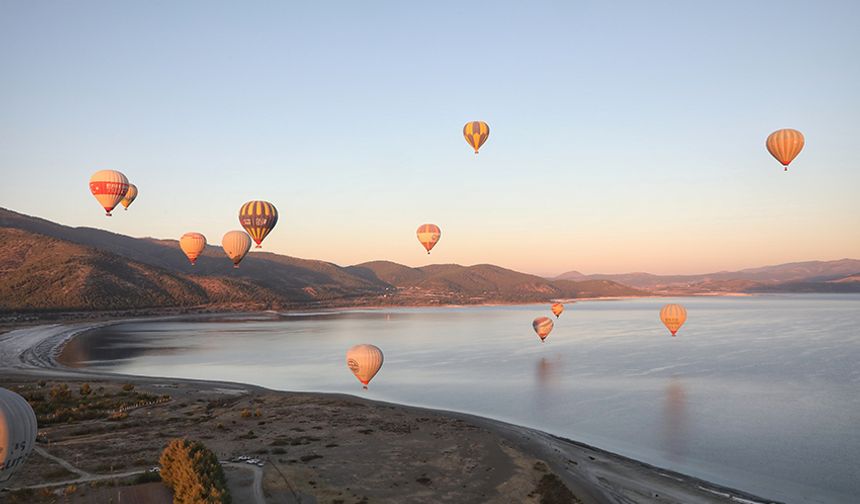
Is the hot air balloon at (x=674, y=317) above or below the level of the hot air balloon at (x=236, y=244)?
below

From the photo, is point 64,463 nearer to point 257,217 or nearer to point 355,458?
point 355,458

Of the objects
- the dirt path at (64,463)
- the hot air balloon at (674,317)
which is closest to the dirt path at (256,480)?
the dirt path at (64,463)

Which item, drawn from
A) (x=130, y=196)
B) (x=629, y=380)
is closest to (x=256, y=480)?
(x=629, y=380)

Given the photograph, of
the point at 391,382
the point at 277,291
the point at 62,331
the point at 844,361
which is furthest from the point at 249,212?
the point at 277,291

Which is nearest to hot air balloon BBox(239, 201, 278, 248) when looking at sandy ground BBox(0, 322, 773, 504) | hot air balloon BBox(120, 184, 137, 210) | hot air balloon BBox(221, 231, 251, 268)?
hot air balloon BBox(221, 231, 251, 268)

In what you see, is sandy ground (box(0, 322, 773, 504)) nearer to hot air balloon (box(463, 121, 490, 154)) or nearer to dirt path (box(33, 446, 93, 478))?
dirt path (box(33, 446, 93, 478))

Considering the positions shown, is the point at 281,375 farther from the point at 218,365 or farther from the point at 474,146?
the point at 474,146

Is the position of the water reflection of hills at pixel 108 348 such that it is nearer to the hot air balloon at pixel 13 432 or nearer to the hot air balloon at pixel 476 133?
the hot air balloon at pixel 476 133
